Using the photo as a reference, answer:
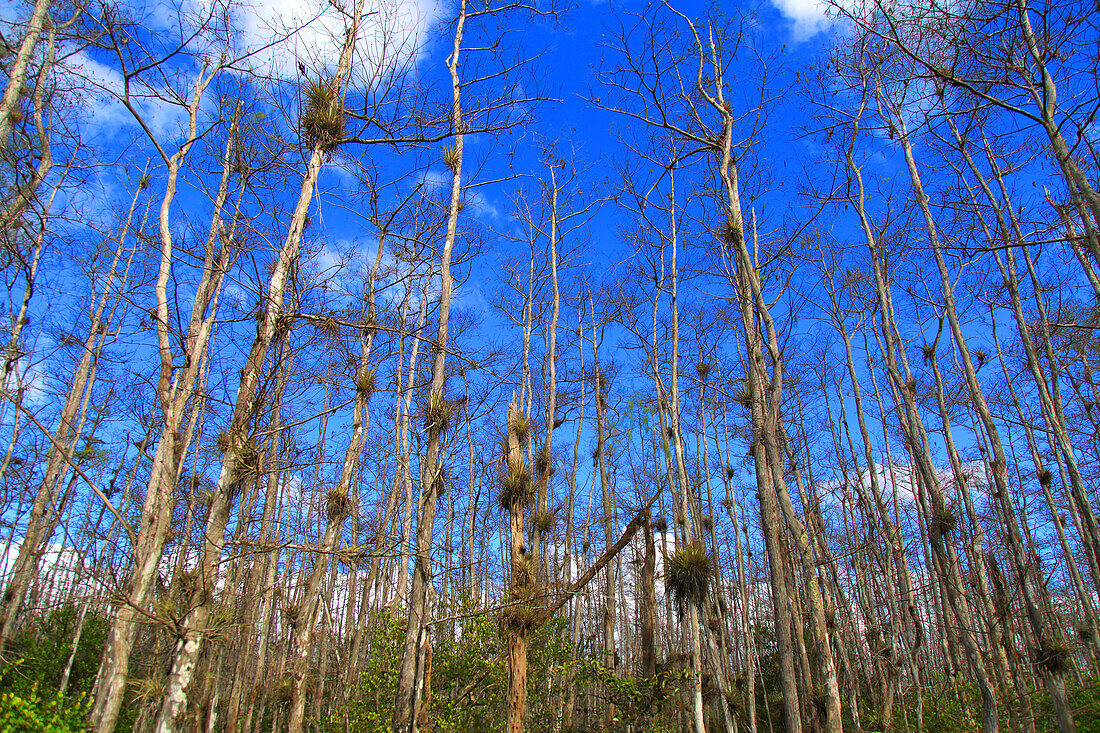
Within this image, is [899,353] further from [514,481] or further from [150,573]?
[150,573]

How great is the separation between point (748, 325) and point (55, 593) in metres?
26.9

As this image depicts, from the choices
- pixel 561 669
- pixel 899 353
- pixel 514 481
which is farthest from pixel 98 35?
pixel 899 353

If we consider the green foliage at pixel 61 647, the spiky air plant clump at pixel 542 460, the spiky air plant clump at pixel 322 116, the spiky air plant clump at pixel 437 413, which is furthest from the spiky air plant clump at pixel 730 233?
the green foliage at pixel 61 647

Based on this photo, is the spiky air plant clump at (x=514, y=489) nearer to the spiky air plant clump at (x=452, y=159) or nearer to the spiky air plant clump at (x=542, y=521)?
the spiky air plant clump at (x=542, y=521)

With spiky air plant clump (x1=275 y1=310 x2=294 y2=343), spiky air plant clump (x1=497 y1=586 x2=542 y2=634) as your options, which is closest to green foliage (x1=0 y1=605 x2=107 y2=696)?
spiky air plant clump (x1=497 y1=586 x2=542 y2=634)

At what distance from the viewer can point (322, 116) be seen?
15.0ft

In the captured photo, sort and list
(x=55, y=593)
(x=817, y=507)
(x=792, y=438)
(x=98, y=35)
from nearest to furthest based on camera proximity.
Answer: (x=98, y=35) → (x=792, y=438) → (x=817, y=507) → (x=55, y=593)

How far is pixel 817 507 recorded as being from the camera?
15781 mm

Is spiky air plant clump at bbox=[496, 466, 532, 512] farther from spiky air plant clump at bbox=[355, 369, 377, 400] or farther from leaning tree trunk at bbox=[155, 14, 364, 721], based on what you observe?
leaning tree trunk at bbox=[155, 14, 364, 721]

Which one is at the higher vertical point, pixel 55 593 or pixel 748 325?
pixel 748 325

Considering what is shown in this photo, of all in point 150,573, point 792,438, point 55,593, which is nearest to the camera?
point 150,573

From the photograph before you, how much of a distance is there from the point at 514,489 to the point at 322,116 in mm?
4234

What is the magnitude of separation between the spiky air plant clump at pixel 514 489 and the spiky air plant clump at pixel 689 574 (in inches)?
87.3

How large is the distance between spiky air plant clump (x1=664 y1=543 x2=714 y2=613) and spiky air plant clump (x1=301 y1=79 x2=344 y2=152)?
6.11 metres
